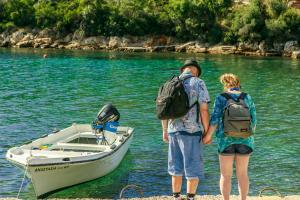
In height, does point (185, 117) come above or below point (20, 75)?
above

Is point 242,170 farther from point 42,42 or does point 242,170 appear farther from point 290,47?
point 42,42

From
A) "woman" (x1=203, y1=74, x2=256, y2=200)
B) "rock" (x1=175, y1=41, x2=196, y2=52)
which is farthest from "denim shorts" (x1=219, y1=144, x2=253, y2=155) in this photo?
"rock" (x1=175, y1=41, x2=196, y2=52)

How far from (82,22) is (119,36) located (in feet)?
24.0

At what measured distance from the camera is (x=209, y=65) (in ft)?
183

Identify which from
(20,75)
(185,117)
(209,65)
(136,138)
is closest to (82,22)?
(209,65)

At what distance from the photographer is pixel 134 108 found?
96.9ft

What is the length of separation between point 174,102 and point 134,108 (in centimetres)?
2042

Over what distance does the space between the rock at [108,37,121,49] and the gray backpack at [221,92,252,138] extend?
2918 inches

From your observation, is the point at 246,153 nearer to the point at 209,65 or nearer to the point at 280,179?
the point at 280,179

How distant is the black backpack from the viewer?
30.1 feet

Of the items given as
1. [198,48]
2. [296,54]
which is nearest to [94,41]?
[198,48]

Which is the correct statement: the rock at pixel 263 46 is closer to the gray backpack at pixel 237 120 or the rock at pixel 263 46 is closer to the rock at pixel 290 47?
the rock at pixel 290 47

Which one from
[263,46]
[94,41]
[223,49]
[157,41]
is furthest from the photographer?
[94,41]

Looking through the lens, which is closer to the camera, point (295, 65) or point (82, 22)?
point (295, 65)
